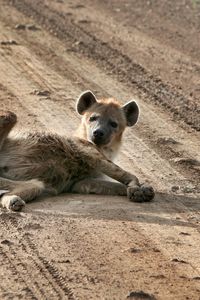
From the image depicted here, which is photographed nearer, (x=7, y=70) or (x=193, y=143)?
(x=193, y=143)

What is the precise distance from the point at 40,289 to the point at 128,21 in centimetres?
878

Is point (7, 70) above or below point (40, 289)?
below

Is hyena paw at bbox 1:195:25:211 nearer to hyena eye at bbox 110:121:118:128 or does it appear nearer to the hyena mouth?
the hyena mouth

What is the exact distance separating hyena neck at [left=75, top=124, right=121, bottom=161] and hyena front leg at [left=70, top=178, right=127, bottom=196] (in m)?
0.59

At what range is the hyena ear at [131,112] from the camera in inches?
325

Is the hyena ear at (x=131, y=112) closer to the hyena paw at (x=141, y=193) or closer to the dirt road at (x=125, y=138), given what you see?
the dirt road at (x=125, y=138)

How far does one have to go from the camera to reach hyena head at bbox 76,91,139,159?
25.7 ft

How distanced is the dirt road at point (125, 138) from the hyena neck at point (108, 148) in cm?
A: 15

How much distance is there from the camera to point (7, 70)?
10805 mm

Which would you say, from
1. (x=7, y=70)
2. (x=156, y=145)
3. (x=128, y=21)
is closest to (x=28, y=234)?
(x=156, y=145)

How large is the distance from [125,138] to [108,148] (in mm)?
854

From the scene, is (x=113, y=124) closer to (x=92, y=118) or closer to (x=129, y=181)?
(x=92, y=118)

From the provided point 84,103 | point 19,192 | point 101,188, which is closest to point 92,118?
point 84,103

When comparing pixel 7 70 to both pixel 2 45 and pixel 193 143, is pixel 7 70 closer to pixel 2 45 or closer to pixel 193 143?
pixel 2 45
